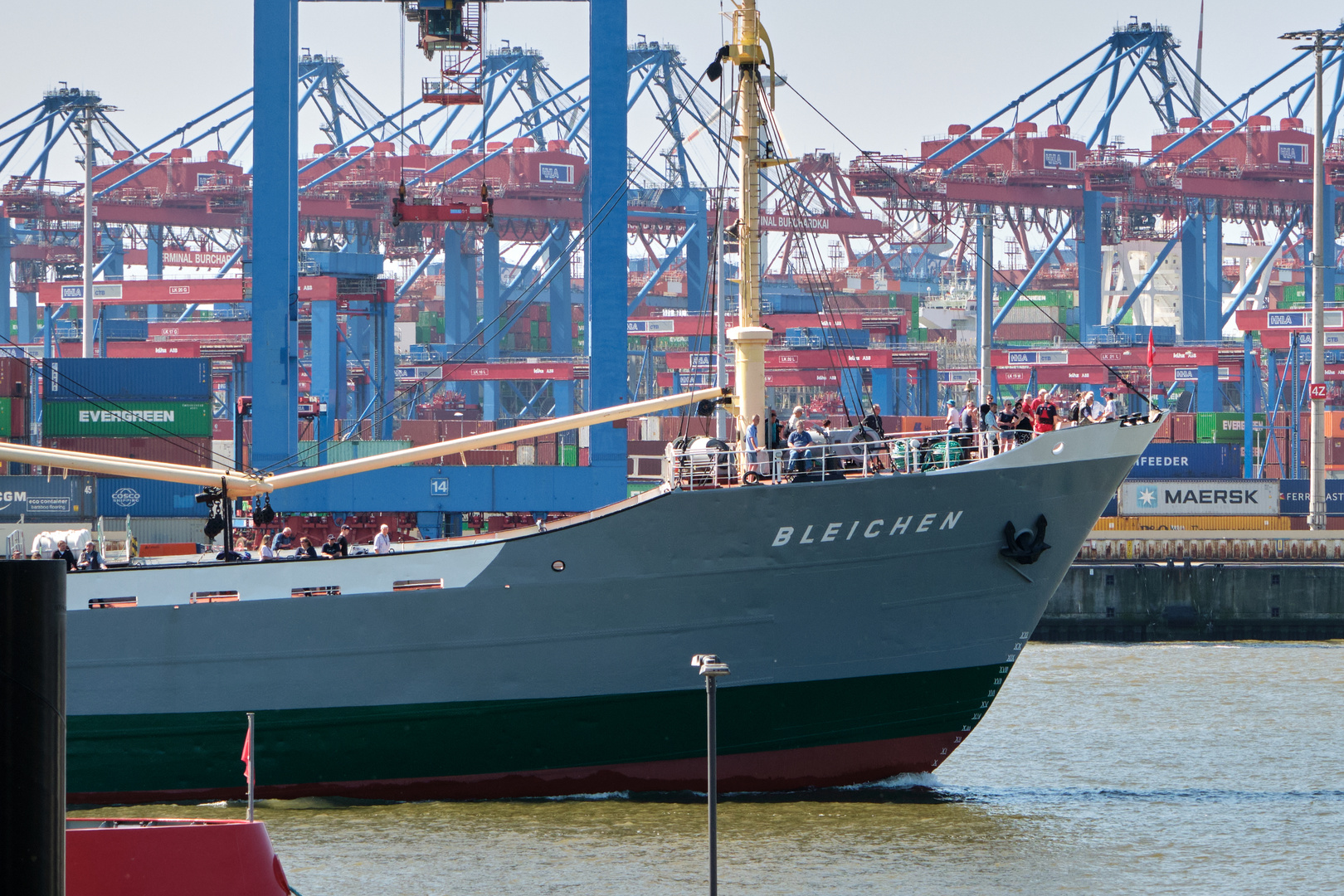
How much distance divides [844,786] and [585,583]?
14.6ft

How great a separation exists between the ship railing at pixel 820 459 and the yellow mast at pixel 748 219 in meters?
0.93

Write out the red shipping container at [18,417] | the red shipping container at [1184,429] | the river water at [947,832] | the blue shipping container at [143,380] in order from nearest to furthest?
1. the river water at [947,832]
2. the blue shipping container at [143,380]
3. the red shipping container at [18,417]
4. the red shipping container at [1184,429]

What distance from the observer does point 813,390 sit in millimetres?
95875

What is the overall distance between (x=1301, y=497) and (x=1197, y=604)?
41.9 ft

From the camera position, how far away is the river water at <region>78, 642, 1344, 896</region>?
51.8ft

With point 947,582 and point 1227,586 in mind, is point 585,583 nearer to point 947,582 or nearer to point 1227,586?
point 947,582

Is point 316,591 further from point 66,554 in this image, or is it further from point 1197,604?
point 1197,604

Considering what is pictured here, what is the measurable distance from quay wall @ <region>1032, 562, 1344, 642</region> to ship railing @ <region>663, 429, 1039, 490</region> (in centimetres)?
2174

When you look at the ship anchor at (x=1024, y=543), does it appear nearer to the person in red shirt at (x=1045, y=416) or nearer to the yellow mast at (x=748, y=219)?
the person in red shirt at (x=1045, y=416)

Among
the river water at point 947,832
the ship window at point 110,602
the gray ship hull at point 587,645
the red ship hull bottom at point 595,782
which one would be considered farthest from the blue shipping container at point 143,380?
the river water at point 947,832

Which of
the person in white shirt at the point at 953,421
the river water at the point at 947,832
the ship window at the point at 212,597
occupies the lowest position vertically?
the river water at the point at 947,832

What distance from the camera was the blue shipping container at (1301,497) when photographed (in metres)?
50.0

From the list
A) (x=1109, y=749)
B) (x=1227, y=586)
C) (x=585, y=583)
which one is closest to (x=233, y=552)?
(x=585, y=583)

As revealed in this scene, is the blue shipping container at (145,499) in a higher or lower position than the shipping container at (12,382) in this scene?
lower
